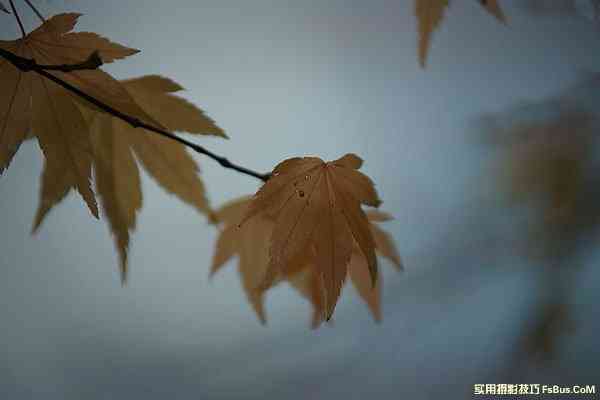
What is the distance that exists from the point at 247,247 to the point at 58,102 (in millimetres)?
401

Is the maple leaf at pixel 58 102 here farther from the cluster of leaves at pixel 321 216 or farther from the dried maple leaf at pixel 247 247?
the dried maple leaf at pixel 247 247

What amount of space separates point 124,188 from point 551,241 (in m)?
0.87

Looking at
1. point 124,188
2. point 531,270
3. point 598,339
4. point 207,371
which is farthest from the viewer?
point 207,371

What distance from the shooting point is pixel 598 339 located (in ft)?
3.94

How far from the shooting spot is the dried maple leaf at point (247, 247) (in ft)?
2.52

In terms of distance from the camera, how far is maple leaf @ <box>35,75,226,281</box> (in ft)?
1.74

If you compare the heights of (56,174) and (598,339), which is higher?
(56,174)

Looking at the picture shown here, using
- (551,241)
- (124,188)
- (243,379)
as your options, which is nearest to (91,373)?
(243,379)

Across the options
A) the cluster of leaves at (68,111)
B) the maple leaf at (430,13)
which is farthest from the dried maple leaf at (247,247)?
the maple leaf at (430,13)

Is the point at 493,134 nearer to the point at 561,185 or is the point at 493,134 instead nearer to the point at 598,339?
the point at 561,185

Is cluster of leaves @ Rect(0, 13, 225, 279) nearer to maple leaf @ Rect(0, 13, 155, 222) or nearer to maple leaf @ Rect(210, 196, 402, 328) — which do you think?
maple leaf @ Rect(0, 13, 155, 222)

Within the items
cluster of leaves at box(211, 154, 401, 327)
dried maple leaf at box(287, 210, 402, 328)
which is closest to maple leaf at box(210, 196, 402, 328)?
dried maple leaf at box(287, 210, 402, 328)

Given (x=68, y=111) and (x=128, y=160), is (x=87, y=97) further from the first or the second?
(x=128, y=160)

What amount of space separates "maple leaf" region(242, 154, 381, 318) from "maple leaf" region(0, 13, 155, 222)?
15cm
